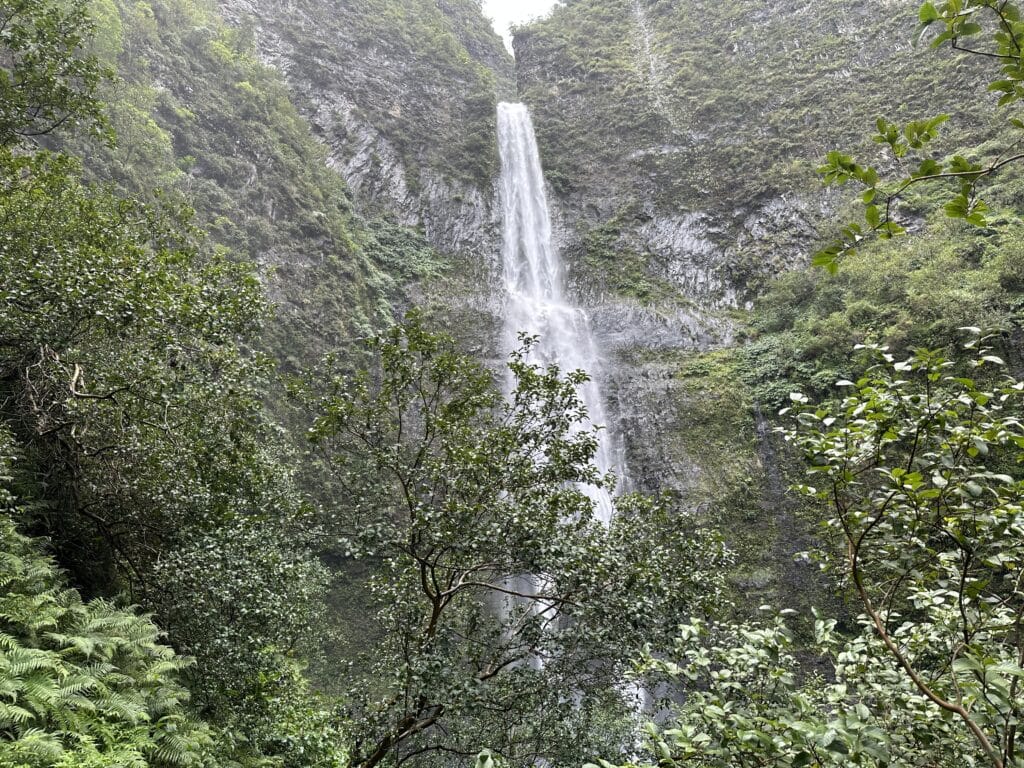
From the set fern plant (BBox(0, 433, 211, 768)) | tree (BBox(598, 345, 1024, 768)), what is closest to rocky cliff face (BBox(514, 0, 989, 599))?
tree (BBox(598, 345, 1024, 768))

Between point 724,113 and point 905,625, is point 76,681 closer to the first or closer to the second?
point 905,625

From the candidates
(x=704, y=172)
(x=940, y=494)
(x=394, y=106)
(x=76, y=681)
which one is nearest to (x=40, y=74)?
(x=76, y=681)

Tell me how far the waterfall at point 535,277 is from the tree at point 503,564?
11.4 m

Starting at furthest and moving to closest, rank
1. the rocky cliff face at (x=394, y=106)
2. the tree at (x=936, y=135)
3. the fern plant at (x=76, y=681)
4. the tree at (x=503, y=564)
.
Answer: the rocky cliff face at (x=394, y=106) < the tree at (x=503, y=564) < the fern plant at (x=76, y=681) < the tree at (x=936, y=135)

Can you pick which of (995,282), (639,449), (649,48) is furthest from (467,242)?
(995,282)

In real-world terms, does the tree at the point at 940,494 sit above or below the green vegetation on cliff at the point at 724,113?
below

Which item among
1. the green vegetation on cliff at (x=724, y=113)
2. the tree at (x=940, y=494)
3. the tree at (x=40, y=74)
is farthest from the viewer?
Answer: the green vegetation on cliff at (x=724, y=113)

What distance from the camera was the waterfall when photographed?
21828mm

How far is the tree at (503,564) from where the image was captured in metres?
5.39

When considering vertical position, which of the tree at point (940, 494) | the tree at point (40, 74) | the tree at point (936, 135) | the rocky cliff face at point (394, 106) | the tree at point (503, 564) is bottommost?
the tree at point (503, 564)

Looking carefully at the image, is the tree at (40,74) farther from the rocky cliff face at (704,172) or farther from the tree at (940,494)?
the rocky cliff face at (704,172)

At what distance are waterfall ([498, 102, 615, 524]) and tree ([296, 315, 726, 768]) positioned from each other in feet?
37.5

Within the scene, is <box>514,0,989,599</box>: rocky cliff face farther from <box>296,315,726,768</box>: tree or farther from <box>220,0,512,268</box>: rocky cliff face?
<box>296,315,726,768</box>: tree

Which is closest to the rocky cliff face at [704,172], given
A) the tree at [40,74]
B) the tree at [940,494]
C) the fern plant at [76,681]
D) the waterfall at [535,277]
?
the waterfall at [535,277]
